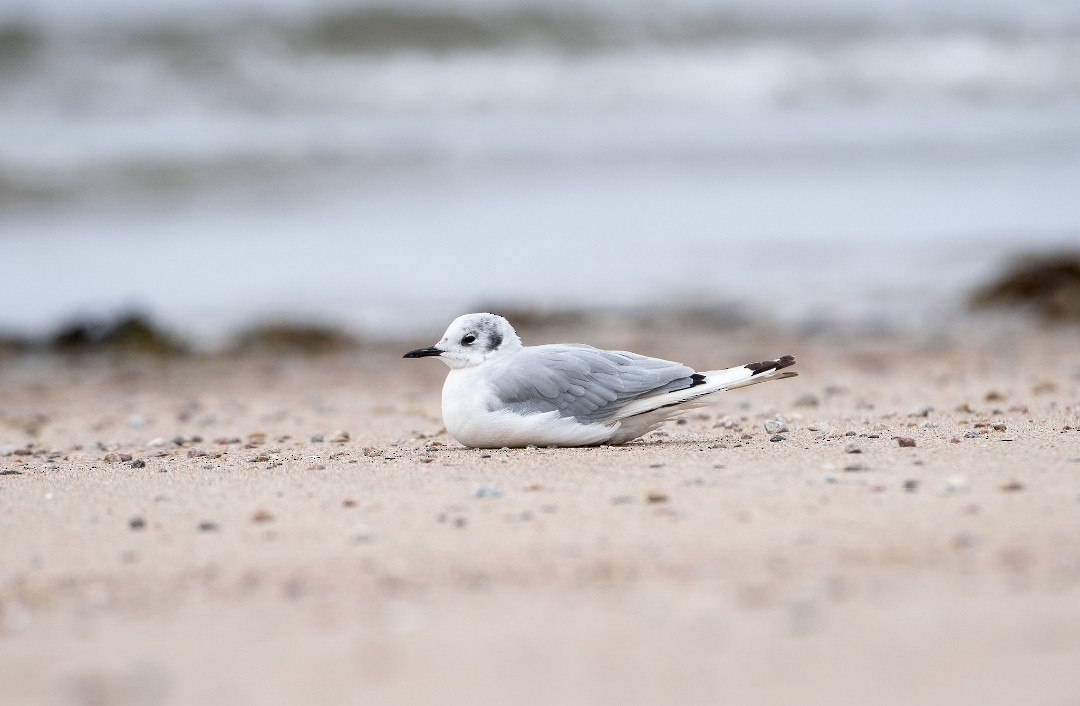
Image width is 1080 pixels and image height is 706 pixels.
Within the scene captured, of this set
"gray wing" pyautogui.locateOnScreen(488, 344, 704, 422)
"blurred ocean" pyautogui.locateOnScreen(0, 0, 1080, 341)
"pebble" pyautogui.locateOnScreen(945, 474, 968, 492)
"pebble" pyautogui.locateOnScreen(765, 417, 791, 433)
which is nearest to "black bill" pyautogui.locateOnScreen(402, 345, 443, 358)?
"gray wing" pyautogui.locateOnScreen(488, 344, 704, 422)

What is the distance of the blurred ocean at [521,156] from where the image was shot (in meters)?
12.0

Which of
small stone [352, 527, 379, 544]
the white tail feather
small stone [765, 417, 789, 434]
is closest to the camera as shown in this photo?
small stone [352, 527, 379, 544]

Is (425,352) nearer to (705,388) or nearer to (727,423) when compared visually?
(705,388)

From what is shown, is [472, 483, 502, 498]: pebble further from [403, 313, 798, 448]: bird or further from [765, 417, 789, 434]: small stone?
[765, 417, 789, 434]: small stone

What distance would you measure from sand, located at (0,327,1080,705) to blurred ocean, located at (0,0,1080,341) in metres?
5.89

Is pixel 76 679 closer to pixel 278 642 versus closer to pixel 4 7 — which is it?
pixel 278 642

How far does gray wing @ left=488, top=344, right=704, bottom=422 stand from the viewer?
4812 millimetres

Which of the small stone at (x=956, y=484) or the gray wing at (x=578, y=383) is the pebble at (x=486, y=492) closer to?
the gray wing at (x=578, y=383)

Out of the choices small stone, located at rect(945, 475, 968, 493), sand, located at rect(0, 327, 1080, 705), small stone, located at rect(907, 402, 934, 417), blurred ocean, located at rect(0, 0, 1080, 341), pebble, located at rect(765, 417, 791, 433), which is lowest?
sand, located at rect(0, 327, 1080, 705)

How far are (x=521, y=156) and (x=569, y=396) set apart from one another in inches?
532

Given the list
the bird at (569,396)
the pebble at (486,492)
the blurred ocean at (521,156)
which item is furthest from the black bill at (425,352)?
the blurred ocean at (521,156)

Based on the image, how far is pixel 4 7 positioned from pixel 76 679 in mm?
20224

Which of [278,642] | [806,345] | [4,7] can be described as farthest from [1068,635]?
[4,7]

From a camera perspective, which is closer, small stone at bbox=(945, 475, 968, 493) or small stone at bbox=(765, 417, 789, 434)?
small stone at bbox=(945, 475, 968, 493)
